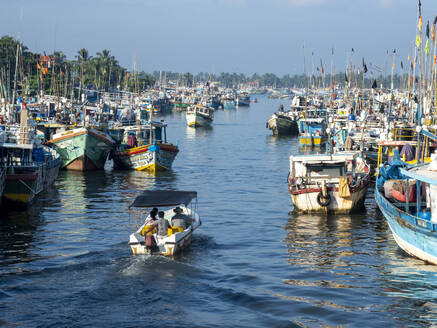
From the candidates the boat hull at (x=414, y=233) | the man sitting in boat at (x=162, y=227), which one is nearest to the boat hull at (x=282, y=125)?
the boat hull at (x=414, y=233)

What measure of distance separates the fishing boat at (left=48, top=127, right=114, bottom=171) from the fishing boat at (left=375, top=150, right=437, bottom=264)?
2350 centimetres

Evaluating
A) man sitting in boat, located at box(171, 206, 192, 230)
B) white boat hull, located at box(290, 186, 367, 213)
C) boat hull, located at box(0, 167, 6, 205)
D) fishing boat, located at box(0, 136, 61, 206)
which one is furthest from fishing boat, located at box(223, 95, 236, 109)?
man sitting in boat, located at box(171, 206, 192, 230)

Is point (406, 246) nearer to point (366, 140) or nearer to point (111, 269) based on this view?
point (111, 269)

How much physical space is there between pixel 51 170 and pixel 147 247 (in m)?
16.7

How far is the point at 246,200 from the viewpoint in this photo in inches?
1375

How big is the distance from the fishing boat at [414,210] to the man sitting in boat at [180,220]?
23.2 feet

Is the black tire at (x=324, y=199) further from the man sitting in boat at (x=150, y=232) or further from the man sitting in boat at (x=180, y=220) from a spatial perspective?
the man sitting in boat at (x=150, y=232)

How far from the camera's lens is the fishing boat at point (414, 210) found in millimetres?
19781

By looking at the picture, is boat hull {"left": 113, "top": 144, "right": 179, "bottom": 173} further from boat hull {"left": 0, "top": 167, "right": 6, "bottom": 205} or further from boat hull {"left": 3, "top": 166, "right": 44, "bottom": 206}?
boat hull {"left": 0, "top": 167, "right": 6, "bottom": 205}

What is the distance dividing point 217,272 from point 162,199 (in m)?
4.83

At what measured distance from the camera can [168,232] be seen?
880 inches

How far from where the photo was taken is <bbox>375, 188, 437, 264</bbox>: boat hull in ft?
64.0

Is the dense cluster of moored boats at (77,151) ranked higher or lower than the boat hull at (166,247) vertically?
higher

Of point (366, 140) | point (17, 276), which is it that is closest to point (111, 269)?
point (17, 276)
